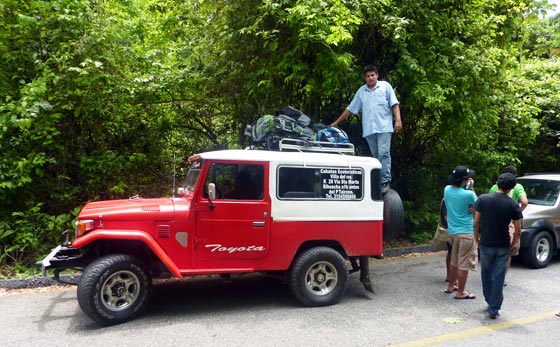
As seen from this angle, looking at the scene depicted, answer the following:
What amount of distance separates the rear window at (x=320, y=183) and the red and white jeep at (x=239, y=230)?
0.01 meters

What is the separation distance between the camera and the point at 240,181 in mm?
5293

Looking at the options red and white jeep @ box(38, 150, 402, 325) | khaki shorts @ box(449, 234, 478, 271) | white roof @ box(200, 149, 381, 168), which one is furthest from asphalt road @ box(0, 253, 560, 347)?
white roof @ box(200, 149, 381, 168)

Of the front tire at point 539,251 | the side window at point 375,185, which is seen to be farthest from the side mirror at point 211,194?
the front tire at point 539,251

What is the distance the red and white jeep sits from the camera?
4.82 metres

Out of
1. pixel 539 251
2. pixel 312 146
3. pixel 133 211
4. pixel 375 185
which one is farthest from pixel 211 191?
pixel 539 251

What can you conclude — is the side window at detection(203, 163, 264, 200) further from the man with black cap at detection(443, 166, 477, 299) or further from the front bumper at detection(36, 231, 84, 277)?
the man with black cap at detection(443, 166, 477, 299)

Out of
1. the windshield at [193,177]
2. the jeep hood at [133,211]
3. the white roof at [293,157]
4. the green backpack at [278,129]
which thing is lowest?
the jeep hood at [133,211]

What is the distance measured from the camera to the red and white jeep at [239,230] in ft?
15.8

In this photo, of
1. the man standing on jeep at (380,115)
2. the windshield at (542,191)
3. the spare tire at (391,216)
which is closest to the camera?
the spare tire at (391,216)

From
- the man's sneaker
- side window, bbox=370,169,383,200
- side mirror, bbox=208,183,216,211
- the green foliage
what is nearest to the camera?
side mirror, bbox=208,183,216,211

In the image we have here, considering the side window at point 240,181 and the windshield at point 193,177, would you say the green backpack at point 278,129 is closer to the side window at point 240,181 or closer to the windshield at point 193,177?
the side window at point 240,181

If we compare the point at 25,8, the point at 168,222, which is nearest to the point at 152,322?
the point at 168,222

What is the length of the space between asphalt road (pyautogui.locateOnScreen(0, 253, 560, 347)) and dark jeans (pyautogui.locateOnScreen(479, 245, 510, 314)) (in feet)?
0.75

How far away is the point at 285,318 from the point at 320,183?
173cm
